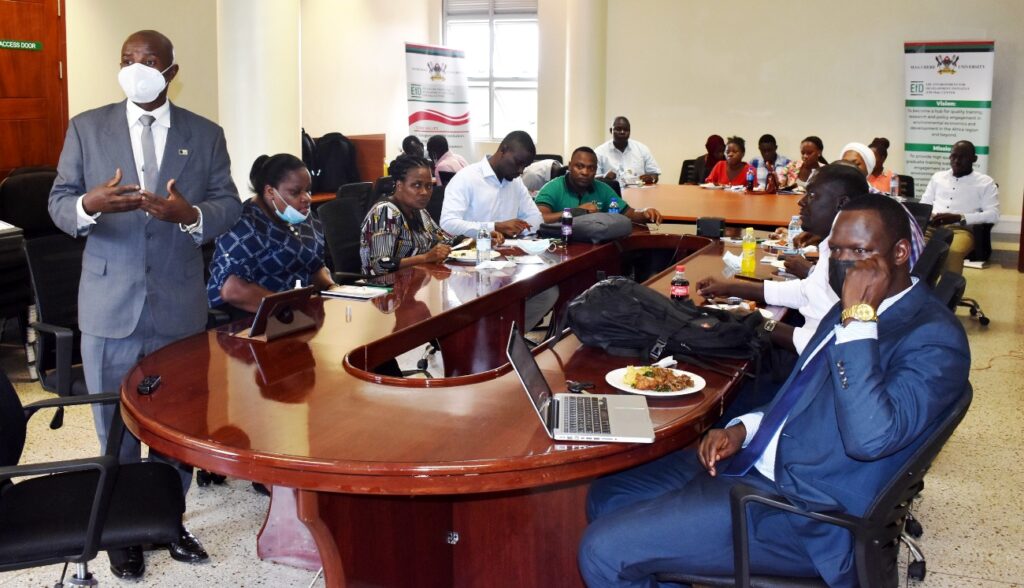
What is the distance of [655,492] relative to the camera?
2443mm

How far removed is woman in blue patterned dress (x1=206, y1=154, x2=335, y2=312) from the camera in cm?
347

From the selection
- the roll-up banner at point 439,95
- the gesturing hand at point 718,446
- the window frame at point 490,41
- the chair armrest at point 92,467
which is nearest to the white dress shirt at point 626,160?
the roll-up banner at point 439,95

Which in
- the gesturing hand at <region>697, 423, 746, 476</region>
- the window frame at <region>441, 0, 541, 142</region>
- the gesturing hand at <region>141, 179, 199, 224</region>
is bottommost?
the gesturing hand at <region>697, 423, 746, 476</region>

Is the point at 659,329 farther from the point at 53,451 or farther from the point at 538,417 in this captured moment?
the point at 53,451

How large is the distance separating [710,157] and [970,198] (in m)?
2.90

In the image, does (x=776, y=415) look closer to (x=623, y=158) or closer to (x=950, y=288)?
(x=950, y=288)

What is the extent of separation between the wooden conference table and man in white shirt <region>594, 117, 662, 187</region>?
5.85 meters

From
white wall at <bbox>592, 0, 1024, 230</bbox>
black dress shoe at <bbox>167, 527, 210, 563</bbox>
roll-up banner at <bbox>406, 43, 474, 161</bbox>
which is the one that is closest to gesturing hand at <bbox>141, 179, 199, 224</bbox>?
black dress shoe at <bbox>167, 527, 210, 563</bbox>

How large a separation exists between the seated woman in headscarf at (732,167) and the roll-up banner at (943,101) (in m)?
2.28

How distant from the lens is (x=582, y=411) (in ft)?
7.50

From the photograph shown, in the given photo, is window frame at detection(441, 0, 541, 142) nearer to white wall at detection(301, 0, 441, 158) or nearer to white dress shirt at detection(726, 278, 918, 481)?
white wall at detection(301, 0, 441, 158)

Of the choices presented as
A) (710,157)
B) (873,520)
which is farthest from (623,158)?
(873,520)

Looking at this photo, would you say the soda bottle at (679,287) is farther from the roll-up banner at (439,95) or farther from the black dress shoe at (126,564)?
the roll-up banner at (439,95)

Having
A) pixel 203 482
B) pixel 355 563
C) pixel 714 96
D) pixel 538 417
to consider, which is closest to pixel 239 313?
pixel 203 482
